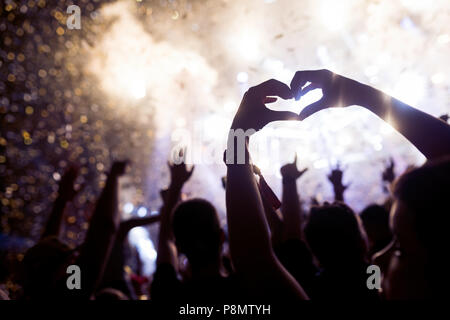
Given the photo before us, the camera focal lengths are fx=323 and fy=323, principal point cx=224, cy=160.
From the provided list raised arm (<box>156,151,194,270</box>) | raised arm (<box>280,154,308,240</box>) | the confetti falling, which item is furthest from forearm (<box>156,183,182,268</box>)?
the confetti falling

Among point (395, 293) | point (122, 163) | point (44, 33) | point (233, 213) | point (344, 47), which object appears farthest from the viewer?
point (344, 47)

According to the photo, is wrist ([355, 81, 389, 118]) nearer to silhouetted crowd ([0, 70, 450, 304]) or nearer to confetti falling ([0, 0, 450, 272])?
silhouetted crowd ([0, 70, 450, 304])

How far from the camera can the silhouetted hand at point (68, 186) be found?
2.95 meters

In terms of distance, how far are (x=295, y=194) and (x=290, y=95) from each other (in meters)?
1.49

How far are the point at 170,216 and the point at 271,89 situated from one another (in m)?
1.54

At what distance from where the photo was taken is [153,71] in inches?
380

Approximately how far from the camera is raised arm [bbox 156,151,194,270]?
2211mm

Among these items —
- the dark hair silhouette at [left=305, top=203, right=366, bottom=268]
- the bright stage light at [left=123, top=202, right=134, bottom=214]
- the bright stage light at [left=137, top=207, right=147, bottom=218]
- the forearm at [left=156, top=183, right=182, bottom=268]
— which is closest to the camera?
the dark hair silhouette at [left=305, top=203, right=366, bottom=268]

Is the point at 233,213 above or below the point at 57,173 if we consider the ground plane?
below

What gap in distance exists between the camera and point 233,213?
3.15ft

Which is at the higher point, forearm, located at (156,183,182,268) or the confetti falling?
the confetti falling

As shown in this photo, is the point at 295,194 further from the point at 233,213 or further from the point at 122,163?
the point at 233,213

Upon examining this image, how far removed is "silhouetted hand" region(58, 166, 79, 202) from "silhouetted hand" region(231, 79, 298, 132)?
2421mm

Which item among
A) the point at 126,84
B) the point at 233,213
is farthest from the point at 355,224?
the point at 126,84
